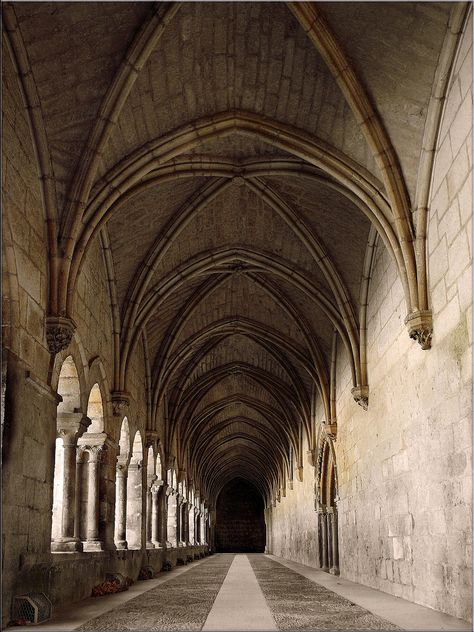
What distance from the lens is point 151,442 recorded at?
15.2 m

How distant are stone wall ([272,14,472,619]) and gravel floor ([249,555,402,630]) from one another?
33.8 inches

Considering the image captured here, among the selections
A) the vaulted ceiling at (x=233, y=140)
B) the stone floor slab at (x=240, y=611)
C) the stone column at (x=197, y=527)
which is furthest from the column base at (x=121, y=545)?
the stone column at (x=197, y=527)

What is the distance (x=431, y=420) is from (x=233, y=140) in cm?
499

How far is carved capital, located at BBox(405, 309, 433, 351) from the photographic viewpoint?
24.6 ft

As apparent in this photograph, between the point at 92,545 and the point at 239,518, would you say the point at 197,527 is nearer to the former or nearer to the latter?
the point at 239,518

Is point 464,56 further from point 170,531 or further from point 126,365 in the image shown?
point 170,531

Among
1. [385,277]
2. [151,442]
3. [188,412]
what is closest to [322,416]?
[151,442]

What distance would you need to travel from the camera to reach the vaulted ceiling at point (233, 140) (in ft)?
23.9

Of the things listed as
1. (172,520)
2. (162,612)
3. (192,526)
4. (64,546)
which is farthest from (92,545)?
(192,526)

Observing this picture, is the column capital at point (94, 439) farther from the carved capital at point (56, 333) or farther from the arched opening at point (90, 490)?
the carved capital at point (56, 333)

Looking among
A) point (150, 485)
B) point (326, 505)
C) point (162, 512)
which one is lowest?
point (162, 512)

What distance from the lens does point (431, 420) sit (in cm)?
742

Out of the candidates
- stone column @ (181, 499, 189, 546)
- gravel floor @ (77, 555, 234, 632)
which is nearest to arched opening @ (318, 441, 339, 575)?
gravel floor @ (77, 555, 234, 632)

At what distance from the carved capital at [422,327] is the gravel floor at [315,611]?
2.80 m
